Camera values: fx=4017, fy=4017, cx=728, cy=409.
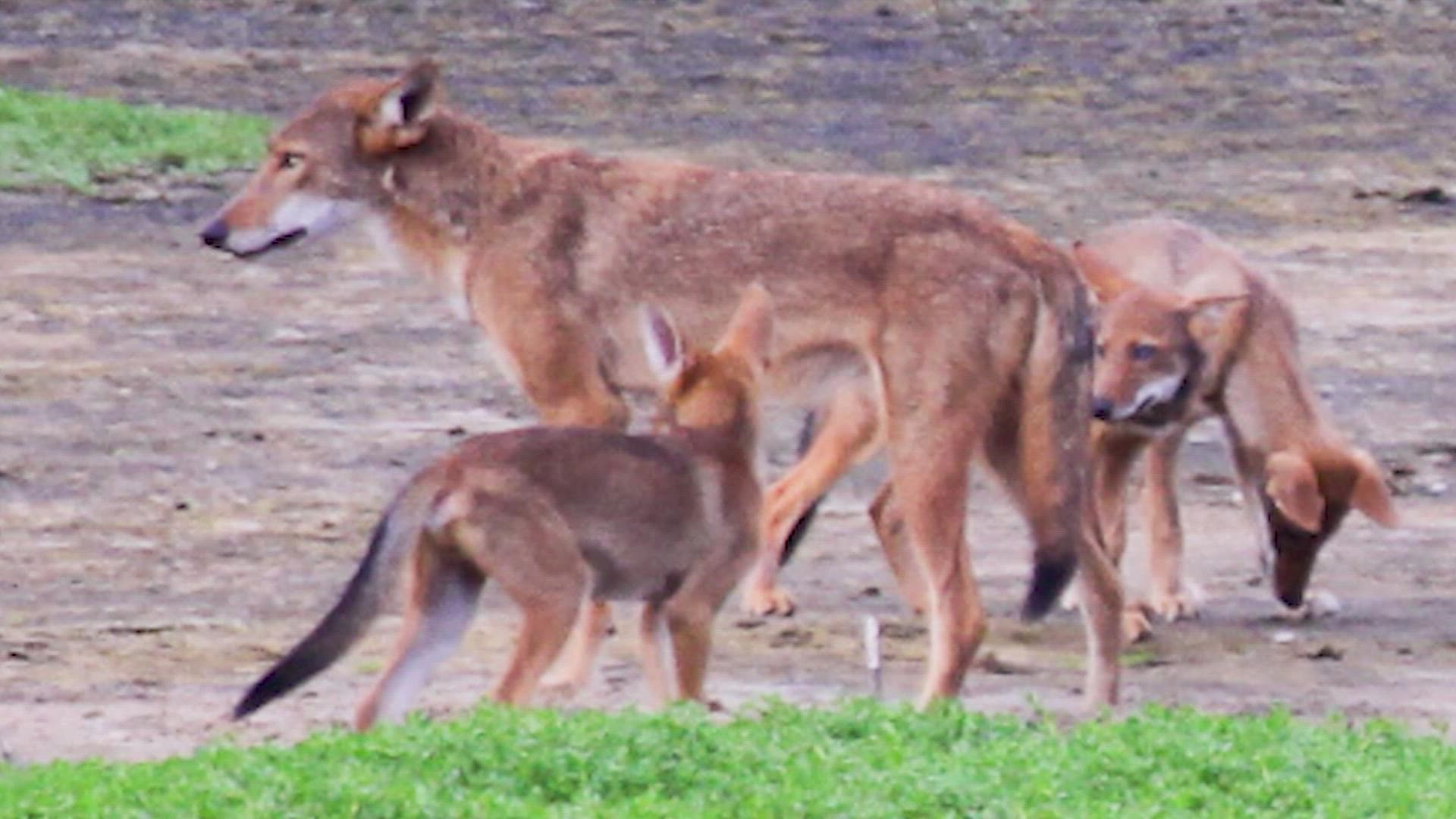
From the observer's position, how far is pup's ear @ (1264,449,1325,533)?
12086 millimetres

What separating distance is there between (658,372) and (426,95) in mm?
1369

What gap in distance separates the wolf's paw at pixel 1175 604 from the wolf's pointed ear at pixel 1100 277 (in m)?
0.91

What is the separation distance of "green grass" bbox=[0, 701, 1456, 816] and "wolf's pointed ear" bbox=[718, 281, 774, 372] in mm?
1742

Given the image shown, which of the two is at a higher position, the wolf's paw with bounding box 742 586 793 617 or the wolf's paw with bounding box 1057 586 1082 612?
the wolf's paw with bounding box 742 586 793 617

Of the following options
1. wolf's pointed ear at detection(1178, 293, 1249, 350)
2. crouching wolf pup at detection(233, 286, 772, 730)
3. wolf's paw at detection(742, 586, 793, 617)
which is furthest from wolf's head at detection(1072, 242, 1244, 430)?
crouching wolf pup at detection(233, 286, 772, 730)

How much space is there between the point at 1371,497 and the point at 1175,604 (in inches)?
26.7

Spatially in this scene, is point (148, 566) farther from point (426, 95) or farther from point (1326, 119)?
point (1326, 119)

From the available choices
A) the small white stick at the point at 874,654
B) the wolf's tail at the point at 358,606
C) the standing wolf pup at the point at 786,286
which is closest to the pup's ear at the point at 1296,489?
the standing wolf pup at the point at 786,286

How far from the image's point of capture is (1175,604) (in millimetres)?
12203

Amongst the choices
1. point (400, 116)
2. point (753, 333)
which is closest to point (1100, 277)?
point (753, 333)

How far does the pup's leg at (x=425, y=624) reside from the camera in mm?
9875

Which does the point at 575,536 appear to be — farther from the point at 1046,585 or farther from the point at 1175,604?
the point at 1175,604

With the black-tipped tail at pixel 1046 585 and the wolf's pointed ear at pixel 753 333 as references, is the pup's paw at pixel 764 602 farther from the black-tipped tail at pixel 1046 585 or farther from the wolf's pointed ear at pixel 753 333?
the black-tipped tail at pixel 1046 585

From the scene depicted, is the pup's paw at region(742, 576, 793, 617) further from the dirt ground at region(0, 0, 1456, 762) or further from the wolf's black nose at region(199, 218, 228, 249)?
the wolf's black nose at region(199, 218, 228, 249)
